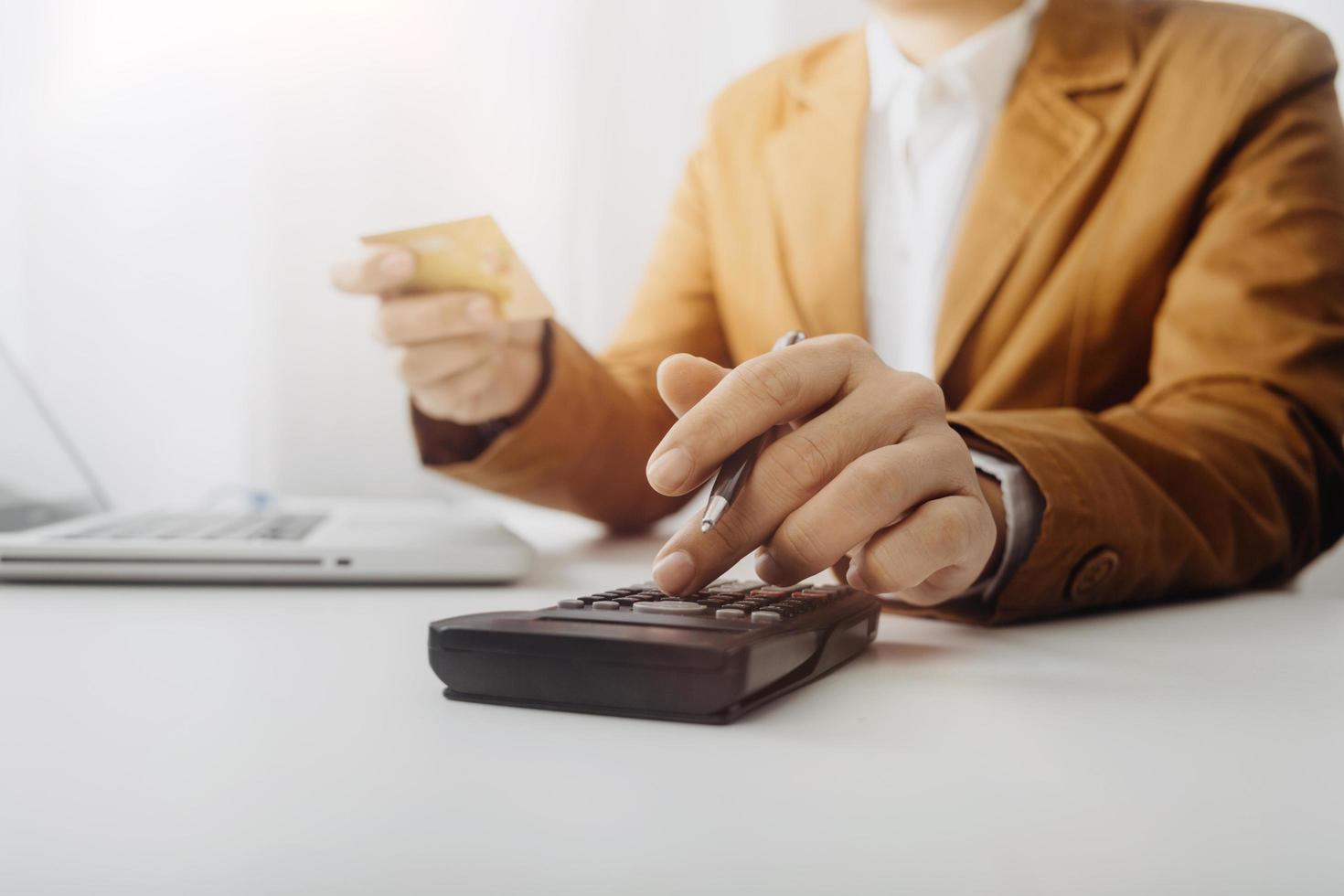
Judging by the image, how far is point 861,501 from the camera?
453 millimetres

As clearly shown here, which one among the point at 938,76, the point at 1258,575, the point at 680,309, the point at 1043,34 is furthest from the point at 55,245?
the point at 1258,575

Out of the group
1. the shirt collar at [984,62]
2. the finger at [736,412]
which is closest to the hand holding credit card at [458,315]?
the finger at [736,412]

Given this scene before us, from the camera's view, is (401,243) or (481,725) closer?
(481,725)

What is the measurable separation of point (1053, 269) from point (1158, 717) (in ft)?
2.30

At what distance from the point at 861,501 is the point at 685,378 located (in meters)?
0.10

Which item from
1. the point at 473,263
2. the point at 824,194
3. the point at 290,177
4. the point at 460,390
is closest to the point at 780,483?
the point at 473,263

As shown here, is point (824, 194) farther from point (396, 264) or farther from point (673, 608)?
point (673, 608)

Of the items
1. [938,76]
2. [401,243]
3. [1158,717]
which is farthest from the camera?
[938,76]

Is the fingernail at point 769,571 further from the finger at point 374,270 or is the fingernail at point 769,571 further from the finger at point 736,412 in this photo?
the finger at point 374,270

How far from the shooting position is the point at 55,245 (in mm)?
1514

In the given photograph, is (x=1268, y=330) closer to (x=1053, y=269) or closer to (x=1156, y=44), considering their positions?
(x=1053, y=269)

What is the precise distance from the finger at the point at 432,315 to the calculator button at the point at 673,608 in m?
0.43

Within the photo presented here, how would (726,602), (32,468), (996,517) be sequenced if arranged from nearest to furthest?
(726,602), (996,517), (32,468)

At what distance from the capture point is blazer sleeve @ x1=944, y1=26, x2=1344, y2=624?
60 centimetres
